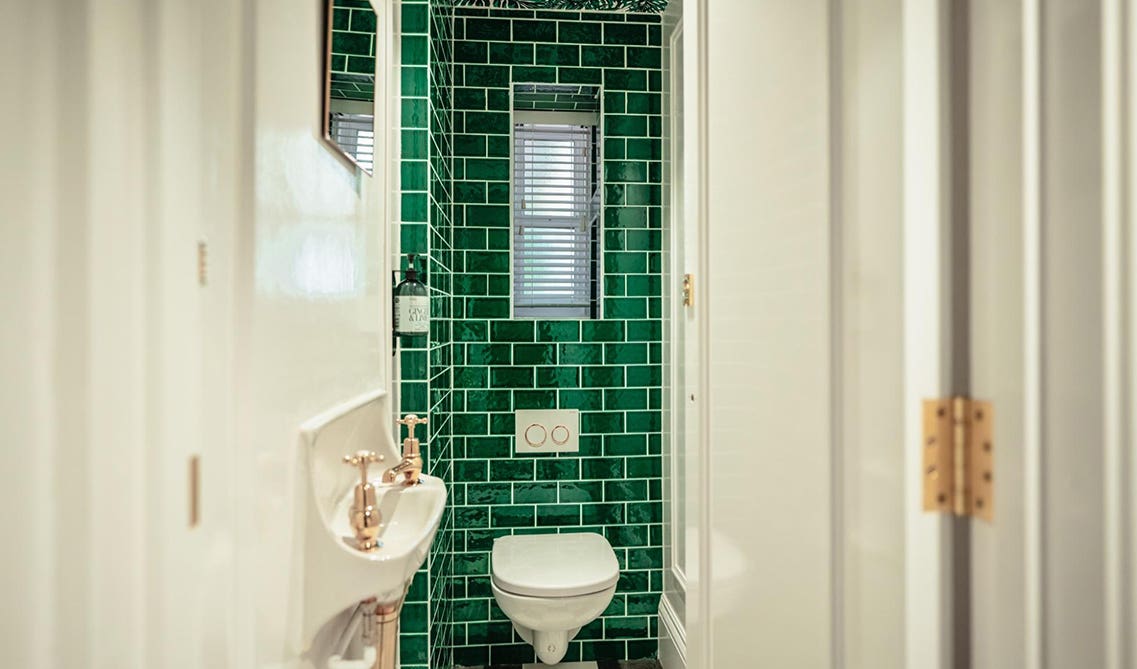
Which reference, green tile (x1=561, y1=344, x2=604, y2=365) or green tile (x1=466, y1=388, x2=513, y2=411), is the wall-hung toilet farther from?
green tile (x1=561, y1=344, x2=604, y2=365)

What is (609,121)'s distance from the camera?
9.21 ft

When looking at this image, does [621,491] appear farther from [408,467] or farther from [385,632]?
[385,632]

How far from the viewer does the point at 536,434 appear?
2.76 m

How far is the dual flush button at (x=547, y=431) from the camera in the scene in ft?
9.04

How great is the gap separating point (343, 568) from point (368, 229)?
37.8 inches

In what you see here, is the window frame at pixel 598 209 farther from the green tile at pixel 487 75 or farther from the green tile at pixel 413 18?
the green tile at pixel 413 18

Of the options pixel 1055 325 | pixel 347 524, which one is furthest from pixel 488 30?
pixel 1055 325

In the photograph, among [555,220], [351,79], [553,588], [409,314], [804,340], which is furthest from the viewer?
[555,220]

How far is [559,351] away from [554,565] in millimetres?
912

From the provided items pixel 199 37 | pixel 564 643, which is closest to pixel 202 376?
pixel 199 37

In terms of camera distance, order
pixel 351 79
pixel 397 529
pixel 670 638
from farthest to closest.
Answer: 1. pixel 670 638
2. pixel 397 529
3. pixel 351 79

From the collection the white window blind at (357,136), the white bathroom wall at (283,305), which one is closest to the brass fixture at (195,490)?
the white bathroom wall at (283,305)

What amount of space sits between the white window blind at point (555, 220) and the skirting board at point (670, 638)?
1.31 m

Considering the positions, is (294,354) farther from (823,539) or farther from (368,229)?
(823,539)
